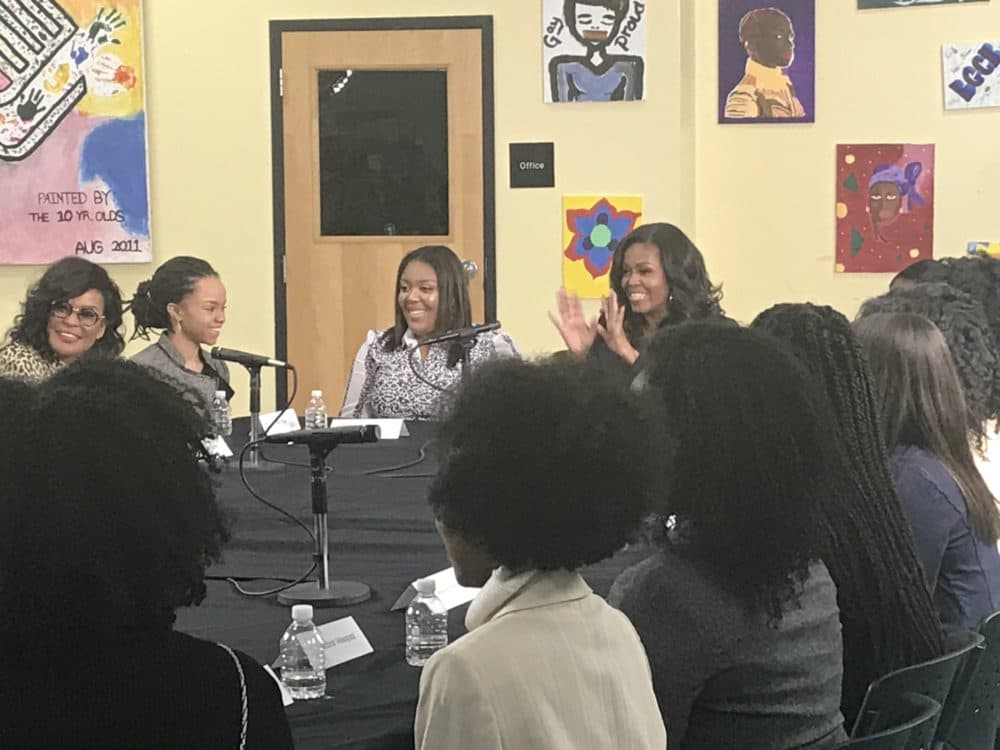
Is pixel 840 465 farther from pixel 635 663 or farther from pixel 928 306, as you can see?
pixel 928 306

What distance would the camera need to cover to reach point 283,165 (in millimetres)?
4934

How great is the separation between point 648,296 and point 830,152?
5.26 ft

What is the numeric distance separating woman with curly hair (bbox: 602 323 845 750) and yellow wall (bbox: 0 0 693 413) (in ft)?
10.9

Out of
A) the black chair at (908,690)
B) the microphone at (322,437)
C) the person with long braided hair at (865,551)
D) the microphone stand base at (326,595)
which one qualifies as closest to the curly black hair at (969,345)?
the person with long braided hair at (865,551)

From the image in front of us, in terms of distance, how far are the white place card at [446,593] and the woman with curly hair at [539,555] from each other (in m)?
0.49

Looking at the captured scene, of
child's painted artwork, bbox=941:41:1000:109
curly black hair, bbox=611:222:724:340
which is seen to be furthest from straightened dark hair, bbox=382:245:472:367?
child's painted artwork, bbox=941:41:1000:109

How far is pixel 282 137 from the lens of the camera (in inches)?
194

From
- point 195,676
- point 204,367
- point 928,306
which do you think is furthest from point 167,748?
point 204,367

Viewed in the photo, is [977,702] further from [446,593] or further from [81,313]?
[81,313]

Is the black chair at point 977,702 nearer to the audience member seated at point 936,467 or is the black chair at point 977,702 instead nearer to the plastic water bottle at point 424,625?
the audience member seated at point 936,467

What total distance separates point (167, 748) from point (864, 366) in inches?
48.0

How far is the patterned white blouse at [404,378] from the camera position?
3.87 metres

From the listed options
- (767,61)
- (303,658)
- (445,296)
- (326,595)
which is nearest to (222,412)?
(445,296)

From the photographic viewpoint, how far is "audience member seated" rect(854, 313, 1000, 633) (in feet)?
6.73
